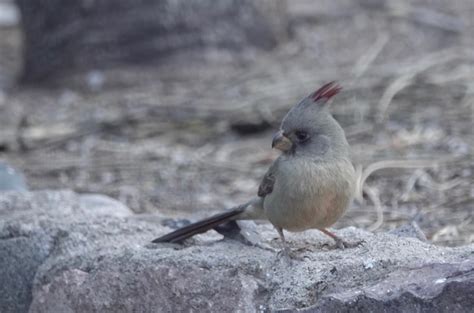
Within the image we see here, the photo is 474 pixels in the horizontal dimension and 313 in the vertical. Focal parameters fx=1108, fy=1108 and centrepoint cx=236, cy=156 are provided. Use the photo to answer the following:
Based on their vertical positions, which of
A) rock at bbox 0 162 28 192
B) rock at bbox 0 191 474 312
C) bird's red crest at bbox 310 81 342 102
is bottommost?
rock at bbox 0 162 28 192

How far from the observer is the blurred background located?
5250 mm

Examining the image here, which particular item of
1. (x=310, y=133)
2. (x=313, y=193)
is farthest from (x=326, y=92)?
(x=313, y=193)

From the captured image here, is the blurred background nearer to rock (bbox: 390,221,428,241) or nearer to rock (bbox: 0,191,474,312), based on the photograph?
rock (bbox: 390,221,428,241)

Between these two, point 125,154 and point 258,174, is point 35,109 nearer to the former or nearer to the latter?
point 125,154

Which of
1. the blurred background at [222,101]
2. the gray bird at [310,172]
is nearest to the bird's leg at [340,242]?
the gray bird at [310,172]

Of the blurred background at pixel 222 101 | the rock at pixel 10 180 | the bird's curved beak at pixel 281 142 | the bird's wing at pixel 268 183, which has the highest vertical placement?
the bird's curved beak at pixel 281 142

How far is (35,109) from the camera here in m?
7.27

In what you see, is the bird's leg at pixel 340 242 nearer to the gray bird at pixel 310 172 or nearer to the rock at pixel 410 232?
the gray bird at pixel 310 172

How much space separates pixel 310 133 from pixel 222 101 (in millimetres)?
3346

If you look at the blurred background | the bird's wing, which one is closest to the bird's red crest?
the bird's wing

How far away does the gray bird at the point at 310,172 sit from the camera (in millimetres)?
3352

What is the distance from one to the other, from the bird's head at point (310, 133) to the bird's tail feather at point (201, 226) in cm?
32

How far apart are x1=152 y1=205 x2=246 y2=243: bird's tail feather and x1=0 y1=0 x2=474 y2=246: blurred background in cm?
95

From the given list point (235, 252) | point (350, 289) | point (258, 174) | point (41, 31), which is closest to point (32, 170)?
point (258, 174)
